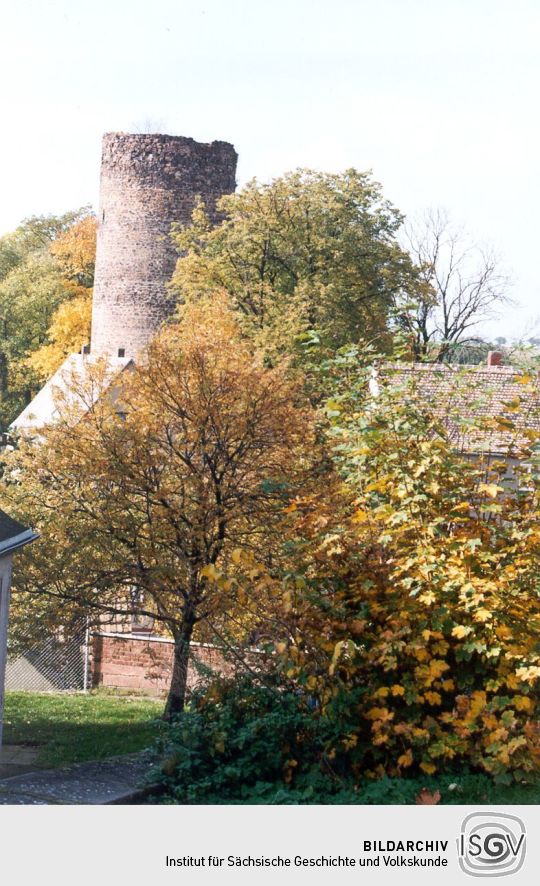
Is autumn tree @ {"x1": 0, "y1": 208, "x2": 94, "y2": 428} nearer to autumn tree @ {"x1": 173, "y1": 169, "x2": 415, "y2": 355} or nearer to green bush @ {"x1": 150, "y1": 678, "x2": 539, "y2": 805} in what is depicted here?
autumn tree @ {"x1": 173, "y1": 169, "x2": 415, "y2": 355}

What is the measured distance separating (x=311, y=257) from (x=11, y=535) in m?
18.0

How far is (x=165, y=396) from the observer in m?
16.6

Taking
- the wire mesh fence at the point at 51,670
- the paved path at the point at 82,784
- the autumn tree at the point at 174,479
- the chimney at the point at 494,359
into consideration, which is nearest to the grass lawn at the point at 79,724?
the paved path at the point at 82,784

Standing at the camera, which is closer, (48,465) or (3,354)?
(48,465)

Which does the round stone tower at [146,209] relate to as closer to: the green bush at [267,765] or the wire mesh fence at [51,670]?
the wire mesh fence at [51,670]

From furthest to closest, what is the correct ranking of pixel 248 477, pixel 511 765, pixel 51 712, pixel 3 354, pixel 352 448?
1. pixel 3 354
2. pixel 51 712
3. pixel 248 477
4. pixel 352 448
5. pixel 511 765

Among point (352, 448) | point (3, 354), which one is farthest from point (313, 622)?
point (3, 354)

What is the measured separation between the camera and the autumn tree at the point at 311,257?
96.8ft

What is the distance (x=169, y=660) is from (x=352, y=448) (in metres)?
11.3

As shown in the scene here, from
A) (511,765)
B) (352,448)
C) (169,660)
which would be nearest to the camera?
(511,765)

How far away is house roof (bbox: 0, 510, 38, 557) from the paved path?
7.62 ft

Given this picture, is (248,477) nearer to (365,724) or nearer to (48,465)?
(48,465)

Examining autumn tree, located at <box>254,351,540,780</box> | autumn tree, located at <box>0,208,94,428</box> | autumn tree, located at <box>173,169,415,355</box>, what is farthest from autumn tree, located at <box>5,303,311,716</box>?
autumn tree, located at <box>0,208,94,428</box>

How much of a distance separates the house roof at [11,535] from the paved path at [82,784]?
2.32m
